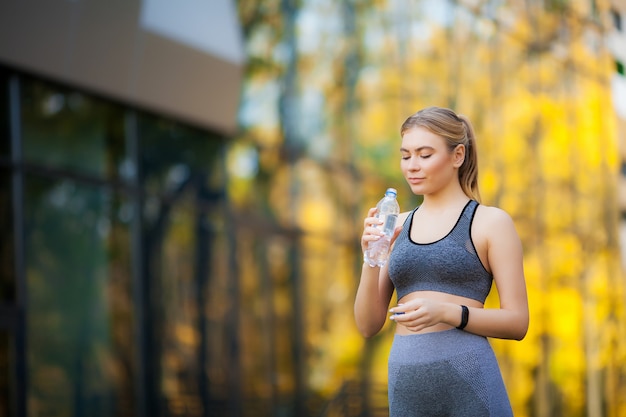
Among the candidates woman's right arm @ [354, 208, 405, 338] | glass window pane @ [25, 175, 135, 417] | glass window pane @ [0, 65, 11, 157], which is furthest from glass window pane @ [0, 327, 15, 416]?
woman's right arm @ [354, 208, 405, 338]

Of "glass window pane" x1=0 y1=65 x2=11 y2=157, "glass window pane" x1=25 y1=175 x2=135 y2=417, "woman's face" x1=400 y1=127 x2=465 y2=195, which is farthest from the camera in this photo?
"glass window pane" x1=25 y1=175 x2=135 y2=417

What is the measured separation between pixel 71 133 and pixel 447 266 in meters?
8.70

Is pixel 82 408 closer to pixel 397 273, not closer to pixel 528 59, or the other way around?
pixel 397 273

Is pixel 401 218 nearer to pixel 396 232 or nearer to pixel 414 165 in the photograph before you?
pixel 396 232

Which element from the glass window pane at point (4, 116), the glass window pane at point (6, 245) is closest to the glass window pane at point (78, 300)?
the glass window pane at point (6, 245)

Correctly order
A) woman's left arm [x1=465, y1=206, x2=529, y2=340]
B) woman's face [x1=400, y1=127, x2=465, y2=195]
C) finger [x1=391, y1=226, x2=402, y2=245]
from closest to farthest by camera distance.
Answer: woman's left arm [x1=465, y1=206, x2=529, y2=340], woman's face [x1=400, y1=127, x2=465, y2=195], finger [x1=391, y1=226, x2=402, y2=245]

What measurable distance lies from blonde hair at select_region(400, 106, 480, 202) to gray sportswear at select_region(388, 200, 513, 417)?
6.0 inches

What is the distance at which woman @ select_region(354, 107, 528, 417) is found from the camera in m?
2.64

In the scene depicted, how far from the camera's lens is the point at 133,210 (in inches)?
452

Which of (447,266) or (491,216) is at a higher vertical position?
(491,216)

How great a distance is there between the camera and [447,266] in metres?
2.67

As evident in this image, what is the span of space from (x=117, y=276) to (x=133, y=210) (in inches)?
31.2

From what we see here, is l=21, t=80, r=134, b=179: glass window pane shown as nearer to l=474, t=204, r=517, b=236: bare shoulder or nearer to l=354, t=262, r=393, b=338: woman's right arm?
l=354, t=262, r=393, b=338: woman's right arm

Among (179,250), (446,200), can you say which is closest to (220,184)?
(179,250)
